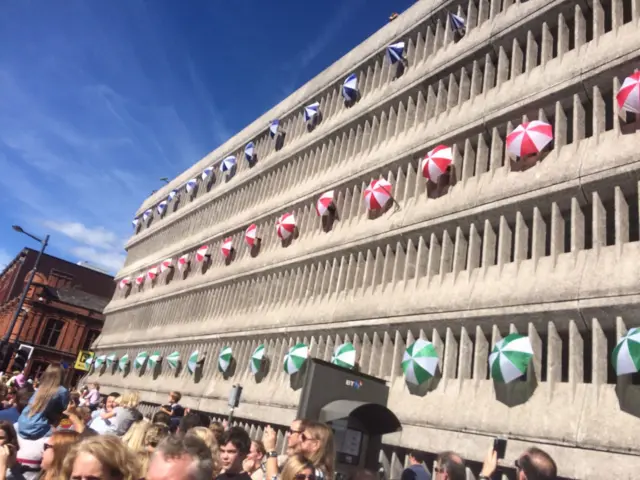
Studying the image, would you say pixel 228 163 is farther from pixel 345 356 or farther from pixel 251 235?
pixel 345 356

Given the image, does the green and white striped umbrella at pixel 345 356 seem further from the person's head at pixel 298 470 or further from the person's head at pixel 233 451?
the person's head at pixel 298 470

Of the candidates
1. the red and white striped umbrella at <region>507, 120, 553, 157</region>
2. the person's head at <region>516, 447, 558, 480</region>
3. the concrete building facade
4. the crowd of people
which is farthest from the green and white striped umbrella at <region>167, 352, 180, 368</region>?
the person's head at <region>516, 447, 558, 480</region>

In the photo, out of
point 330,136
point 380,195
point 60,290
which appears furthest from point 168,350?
point 60,290

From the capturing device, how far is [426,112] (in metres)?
19.7

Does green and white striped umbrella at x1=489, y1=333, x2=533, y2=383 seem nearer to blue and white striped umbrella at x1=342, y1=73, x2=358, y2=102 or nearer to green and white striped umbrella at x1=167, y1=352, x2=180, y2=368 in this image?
blue and white striped umbrella at x1=342, y1=73, x2=358, y2=102

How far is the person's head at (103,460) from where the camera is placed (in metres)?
3.96

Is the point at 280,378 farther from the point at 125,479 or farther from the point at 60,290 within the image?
the point at 60,290

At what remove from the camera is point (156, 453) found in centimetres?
378

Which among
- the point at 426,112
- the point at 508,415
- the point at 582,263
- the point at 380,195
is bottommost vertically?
the point at 508,415

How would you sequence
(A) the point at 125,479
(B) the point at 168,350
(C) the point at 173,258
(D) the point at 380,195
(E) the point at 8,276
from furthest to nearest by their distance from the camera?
1. (E) the point at 8,276
2. (C) the point at 173,258
3. (B) the point at 168,350
4. (D) the point at 380,195
5. (A) the point at 125,479

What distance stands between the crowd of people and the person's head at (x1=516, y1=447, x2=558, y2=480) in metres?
0.01

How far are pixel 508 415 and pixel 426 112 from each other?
36.9ft

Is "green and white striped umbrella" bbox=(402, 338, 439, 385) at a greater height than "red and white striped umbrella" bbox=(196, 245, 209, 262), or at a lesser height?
lesser

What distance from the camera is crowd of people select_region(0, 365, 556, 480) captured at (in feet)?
12.9
